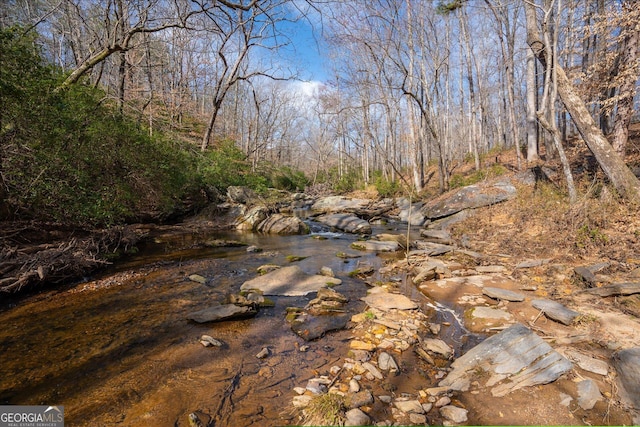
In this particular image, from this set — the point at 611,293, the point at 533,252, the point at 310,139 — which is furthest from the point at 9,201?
the point at 310,139

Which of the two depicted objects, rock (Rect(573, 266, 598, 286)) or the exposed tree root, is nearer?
rock (Rect(573, 266, 598, 286))

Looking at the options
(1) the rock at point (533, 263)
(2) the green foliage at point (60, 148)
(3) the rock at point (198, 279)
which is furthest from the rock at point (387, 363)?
(2) the green foliage at point (60, 148)

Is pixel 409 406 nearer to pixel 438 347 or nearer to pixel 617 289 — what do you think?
pixel 438 347

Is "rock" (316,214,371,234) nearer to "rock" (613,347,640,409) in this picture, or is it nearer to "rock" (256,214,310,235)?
"rock" (256,214,310,235)

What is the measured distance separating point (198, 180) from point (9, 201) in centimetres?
685

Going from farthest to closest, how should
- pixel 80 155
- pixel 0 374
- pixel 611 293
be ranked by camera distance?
pixel 80 155 < pixel 611 293 < pixel 0 374

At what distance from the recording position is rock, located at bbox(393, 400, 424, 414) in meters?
2.25

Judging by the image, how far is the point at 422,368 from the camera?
288cm

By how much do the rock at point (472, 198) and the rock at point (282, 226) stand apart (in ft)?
17.4

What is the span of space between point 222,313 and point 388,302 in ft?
8.04

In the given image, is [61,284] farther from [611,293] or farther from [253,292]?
[611,293]

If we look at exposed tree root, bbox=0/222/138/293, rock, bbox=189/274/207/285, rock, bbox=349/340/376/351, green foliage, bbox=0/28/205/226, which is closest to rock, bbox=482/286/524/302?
rock, bbox=349/340/376/351

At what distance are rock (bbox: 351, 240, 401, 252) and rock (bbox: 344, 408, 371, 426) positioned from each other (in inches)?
244

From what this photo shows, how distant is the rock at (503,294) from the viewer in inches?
166
